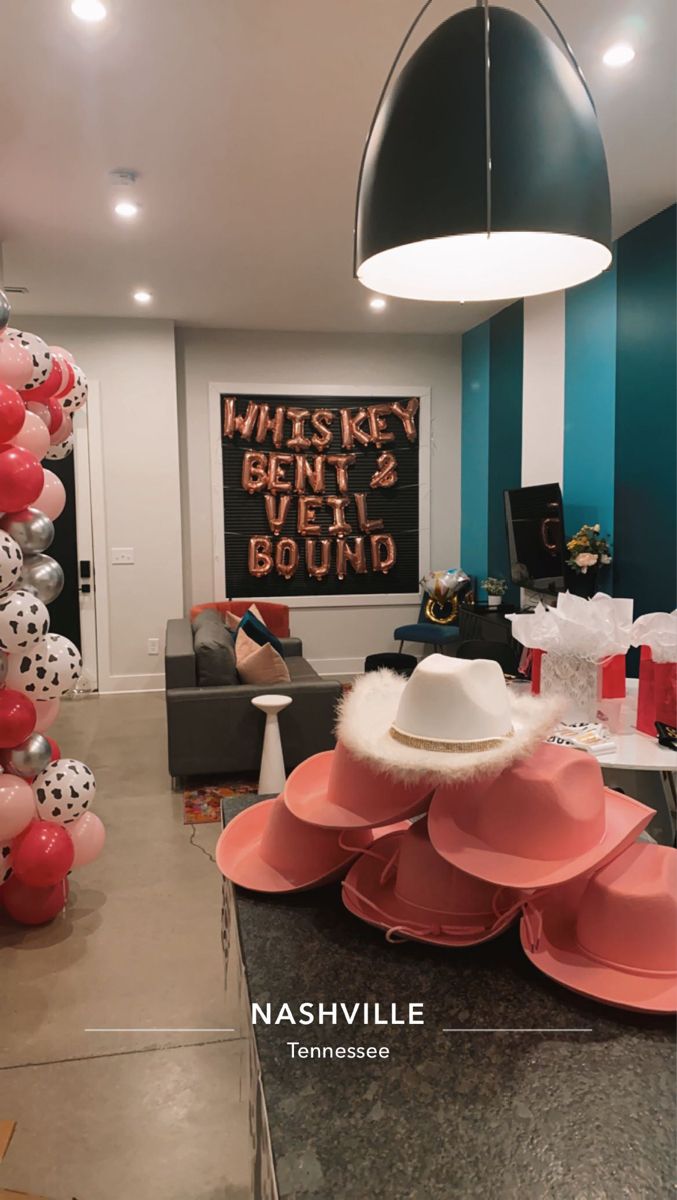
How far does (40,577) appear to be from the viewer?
104 inches

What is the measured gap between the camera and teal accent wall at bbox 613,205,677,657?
3.95m

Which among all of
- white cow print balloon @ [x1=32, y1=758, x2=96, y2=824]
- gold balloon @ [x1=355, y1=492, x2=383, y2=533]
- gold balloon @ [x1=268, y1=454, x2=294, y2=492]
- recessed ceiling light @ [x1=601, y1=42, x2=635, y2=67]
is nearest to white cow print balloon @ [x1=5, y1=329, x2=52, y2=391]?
white cow print balloon @ [x1=32, y1=758, x2=96, y2=824]

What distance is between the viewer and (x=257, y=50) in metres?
2.64

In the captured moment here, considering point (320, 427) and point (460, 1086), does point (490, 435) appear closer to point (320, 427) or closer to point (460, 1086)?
point (320, 427)

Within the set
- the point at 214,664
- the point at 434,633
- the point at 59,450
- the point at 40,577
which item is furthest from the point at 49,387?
the point at 434,633

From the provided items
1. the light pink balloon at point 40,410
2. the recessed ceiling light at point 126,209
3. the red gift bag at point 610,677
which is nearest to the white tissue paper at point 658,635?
the red gift bag at point 610,677

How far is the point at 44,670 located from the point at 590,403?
11.5ft

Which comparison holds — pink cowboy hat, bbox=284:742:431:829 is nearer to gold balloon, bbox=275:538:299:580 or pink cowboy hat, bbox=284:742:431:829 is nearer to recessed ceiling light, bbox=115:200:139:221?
recessed ceiling light, bbox=115:200:139:221

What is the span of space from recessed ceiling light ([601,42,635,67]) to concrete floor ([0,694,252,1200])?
2.98m

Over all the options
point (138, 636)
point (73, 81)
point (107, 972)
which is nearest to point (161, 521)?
point (138, 636)

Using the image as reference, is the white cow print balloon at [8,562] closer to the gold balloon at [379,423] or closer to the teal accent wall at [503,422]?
the teal accent wall at [503,422]

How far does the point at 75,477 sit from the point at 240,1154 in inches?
202

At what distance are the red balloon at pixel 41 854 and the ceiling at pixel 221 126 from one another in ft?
8.27

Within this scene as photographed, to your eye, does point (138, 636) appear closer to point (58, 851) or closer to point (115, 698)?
point (115, 698)
